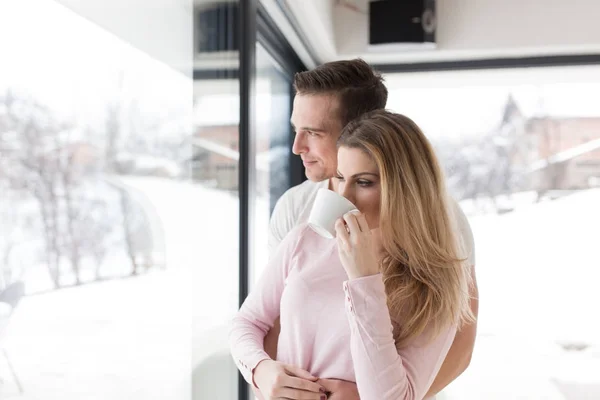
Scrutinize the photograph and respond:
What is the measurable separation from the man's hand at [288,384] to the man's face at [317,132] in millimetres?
678

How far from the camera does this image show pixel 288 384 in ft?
3.59

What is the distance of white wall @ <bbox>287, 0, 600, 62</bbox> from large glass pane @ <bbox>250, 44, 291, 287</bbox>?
1.30 feet

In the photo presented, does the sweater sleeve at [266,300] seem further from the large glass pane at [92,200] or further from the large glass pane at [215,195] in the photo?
the large glass pane at [215,195]

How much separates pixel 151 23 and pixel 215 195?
2.19 feet

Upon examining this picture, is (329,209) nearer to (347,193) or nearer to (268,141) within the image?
(347,193)

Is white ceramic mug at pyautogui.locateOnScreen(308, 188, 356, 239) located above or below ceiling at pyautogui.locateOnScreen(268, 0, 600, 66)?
below

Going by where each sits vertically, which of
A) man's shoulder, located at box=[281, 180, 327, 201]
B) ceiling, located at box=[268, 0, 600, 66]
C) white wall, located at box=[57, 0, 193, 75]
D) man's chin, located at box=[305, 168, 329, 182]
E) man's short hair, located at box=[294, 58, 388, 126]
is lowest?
man's shoulder, located at box=[281, 180, 327, 201]

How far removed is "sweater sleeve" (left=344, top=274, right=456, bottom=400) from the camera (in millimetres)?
1039

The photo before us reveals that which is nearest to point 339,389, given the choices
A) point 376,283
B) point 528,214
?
point 376,283

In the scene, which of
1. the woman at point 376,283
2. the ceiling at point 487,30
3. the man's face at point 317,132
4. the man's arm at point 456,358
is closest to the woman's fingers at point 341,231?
the woman at point 376,283

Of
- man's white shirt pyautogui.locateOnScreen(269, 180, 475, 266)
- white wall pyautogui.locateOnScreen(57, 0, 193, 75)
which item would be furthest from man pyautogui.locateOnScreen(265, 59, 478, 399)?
white wall pyautogui.locateOnScreen(57, 0, 193, 75)

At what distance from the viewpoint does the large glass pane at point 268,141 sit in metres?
2.76

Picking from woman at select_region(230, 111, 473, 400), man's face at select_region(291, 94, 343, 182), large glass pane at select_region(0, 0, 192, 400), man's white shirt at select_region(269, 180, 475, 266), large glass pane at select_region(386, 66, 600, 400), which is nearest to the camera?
large glass pane at select_region(0, 0, 192, 400)

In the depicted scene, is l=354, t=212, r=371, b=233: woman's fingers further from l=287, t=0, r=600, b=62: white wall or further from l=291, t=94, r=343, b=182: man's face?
l=287, t=0, r=600, b=62: white wall
